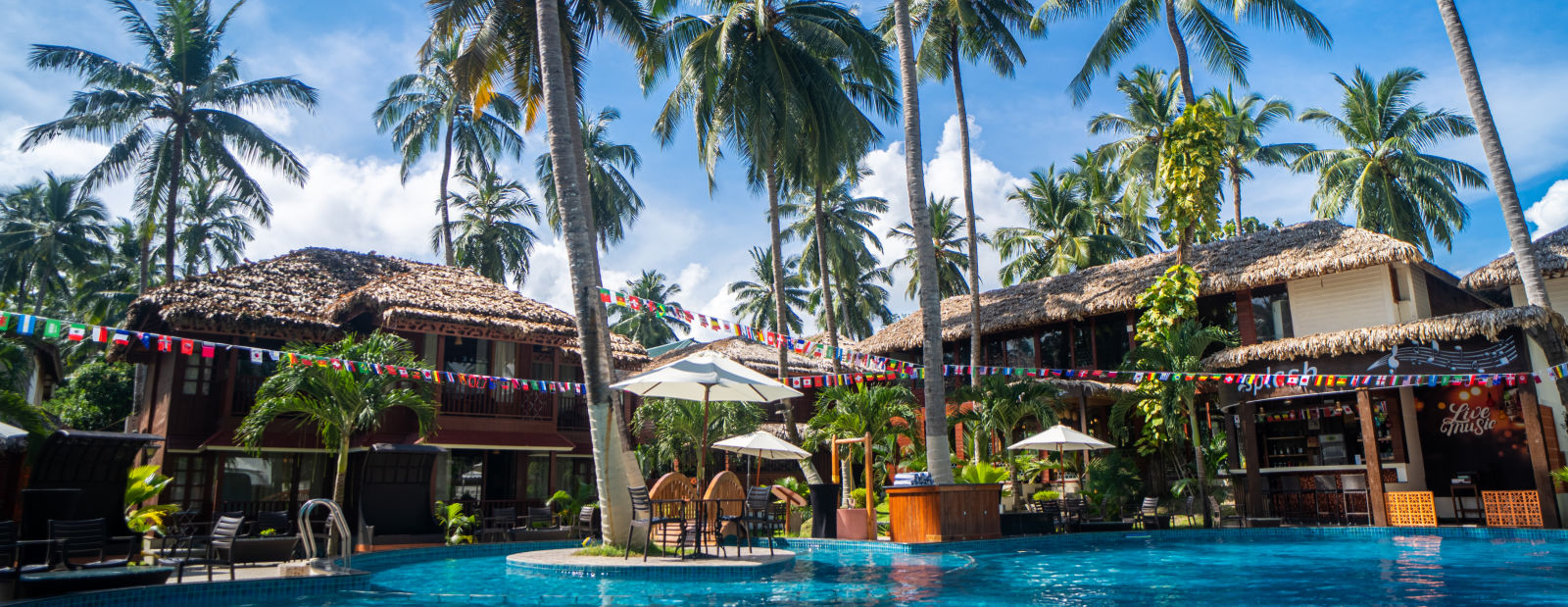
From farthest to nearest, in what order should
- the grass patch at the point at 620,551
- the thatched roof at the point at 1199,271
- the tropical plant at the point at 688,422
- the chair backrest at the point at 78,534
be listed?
the tropical plant at the point at 688,422 < the thatched roof at the point at 1199,271 < the grass patch at the point at 620,551 < the chair backrest at the point at 78,534

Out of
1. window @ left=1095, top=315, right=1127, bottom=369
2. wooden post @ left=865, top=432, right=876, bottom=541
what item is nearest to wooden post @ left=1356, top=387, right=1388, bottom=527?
window @ left=1095, top=315, right=1127, bottom=369

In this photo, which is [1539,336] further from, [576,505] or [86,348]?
[86,348]

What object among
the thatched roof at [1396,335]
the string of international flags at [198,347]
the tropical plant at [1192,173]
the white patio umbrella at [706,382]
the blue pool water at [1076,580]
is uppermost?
the tropical plant at [1192,173]

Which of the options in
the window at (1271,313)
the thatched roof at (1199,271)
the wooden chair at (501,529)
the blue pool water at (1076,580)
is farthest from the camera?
the window at (1271,313)

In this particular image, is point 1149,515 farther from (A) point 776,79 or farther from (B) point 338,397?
(B) point 338,397

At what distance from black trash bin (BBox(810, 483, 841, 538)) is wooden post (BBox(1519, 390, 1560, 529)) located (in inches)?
432

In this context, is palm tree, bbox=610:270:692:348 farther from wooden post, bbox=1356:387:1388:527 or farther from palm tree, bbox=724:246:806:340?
wooden post, bbox=1356:387:1388:527

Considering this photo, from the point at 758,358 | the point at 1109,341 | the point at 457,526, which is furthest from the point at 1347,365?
the point at 758,358

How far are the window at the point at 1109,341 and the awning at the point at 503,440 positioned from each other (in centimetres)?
1273

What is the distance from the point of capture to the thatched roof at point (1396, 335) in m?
14.2

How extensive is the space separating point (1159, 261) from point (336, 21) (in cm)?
1816

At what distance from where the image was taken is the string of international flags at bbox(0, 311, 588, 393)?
8.97 meters

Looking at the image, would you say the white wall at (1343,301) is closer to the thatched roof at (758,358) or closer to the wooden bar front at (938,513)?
the wooden bar front at (938,513)

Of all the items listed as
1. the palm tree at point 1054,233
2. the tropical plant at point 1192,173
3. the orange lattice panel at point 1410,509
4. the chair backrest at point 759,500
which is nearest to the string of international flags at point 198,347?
the chair backrest at point 759,500
